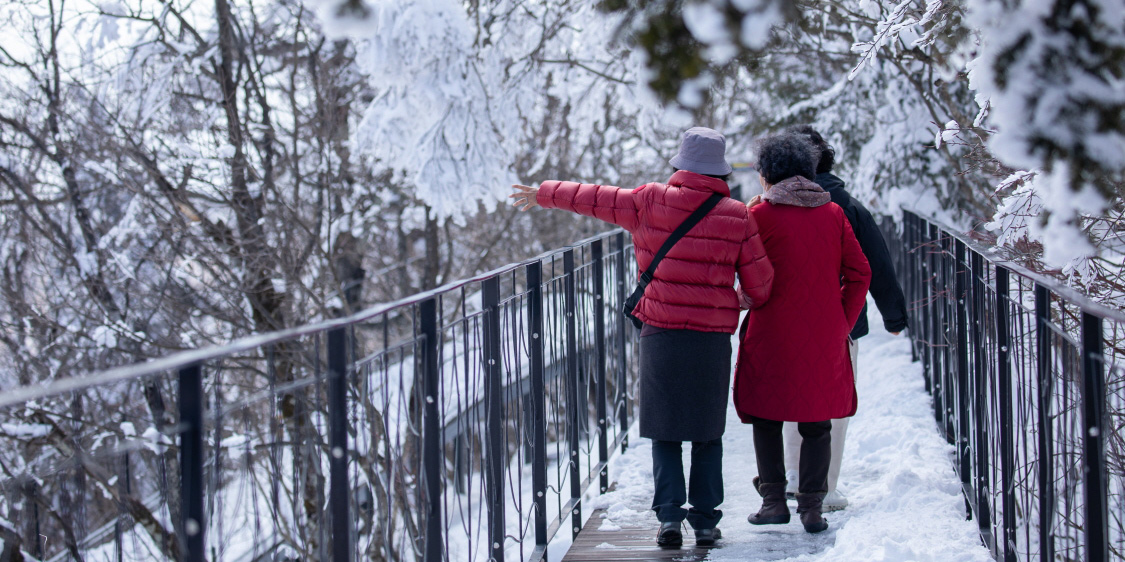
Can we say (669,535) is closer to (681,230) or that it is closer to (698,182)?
(681,230)

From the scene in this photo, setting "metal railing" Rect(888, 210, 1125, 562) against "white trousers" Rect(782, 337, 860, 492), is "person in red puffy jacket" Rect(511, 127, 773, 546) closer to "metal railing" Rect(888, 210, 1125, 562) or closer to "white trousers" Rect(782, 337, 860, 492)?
"white trousers" Rect(782, 337, 860, 492)

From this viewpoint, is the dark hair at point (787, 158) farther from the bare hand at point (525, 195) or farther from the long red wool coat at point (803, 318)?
the bare hand at point (525, 195)

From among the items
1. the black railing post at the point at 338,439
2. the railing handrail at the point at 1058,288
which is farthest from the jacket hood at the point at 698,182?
the black railing post at the point at 338,439

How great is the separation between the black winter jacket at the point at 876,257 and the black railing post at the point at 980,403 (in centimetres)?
27

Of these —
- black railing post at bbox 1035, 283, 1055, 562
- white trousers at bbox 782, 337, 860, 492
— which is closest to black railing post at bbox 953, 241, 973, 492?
white trousers at bbox 782, 337, 860, 492

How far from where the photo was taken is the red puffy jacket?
10.6 ft

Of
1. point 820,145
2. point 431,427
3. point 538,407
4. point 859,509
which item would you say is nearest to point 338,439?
point 431,427

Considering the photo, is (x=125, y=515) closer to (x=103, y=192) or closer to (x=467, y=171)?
(x=467, y=171)

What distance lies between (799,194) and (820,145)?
1.24 feet

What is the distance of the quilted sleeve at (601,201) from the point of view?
11.1 feet


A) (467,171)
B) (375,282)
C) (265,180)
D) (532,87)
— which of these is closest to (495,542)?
(467,171)

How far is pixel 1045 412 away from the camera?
7.85 ft

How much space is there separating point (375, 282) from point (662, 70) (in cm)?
1385

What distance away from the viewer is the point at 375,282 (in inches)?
589
